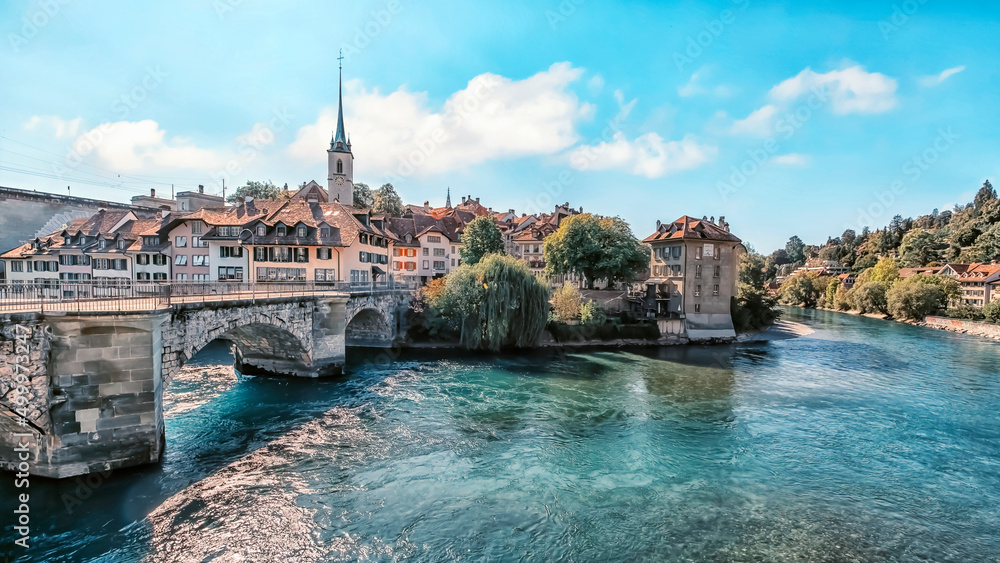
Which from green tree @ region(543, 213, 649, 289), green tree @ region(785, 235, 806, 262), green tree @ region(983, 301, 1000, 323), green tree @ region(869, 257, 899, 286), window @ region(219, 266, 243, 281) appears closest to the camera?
window @ region(219, 266, 243, 281)

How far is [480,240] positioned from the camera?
52781 mm

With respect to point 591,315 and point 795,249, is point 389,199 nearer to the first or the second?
point 591,315

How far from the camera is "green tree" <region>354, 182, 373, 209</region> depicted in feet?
253

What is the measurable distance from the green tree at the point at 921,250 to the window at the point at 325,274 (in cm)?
10035

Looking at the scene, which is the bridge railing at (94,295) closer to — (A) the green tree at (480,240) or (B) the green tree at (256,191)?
(A) the green tree at (480,240)

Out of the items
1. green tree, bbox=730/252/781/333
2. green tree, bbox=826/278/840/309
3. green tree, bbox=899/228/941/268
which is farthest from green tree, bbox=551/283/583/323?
green tree, bbox=899/228/941/268

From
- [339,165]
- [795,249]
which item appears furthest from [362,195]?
[795,249]

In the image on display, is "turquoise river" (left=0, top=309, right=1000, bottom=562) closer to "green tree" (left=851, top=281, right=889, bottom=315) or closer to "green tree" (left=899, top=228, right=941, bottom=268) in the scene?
"green tree" (left=851, top=281, right=889, bottom=315)

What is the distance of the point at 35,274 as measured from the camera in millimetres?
43281

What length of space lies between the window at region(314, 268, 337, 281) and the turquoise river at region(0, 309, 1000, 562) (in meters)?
11.0

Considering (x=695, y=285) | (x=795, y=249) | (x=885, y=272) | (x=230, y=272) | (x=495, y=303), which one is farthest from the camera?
(x=795, y=249)

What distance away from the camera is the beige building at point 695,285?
44.3 m

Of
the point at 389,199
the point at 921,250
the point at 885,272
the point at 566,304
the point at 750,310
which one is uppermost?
the point at 389,199

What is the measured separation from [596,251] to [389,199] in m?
40.8
